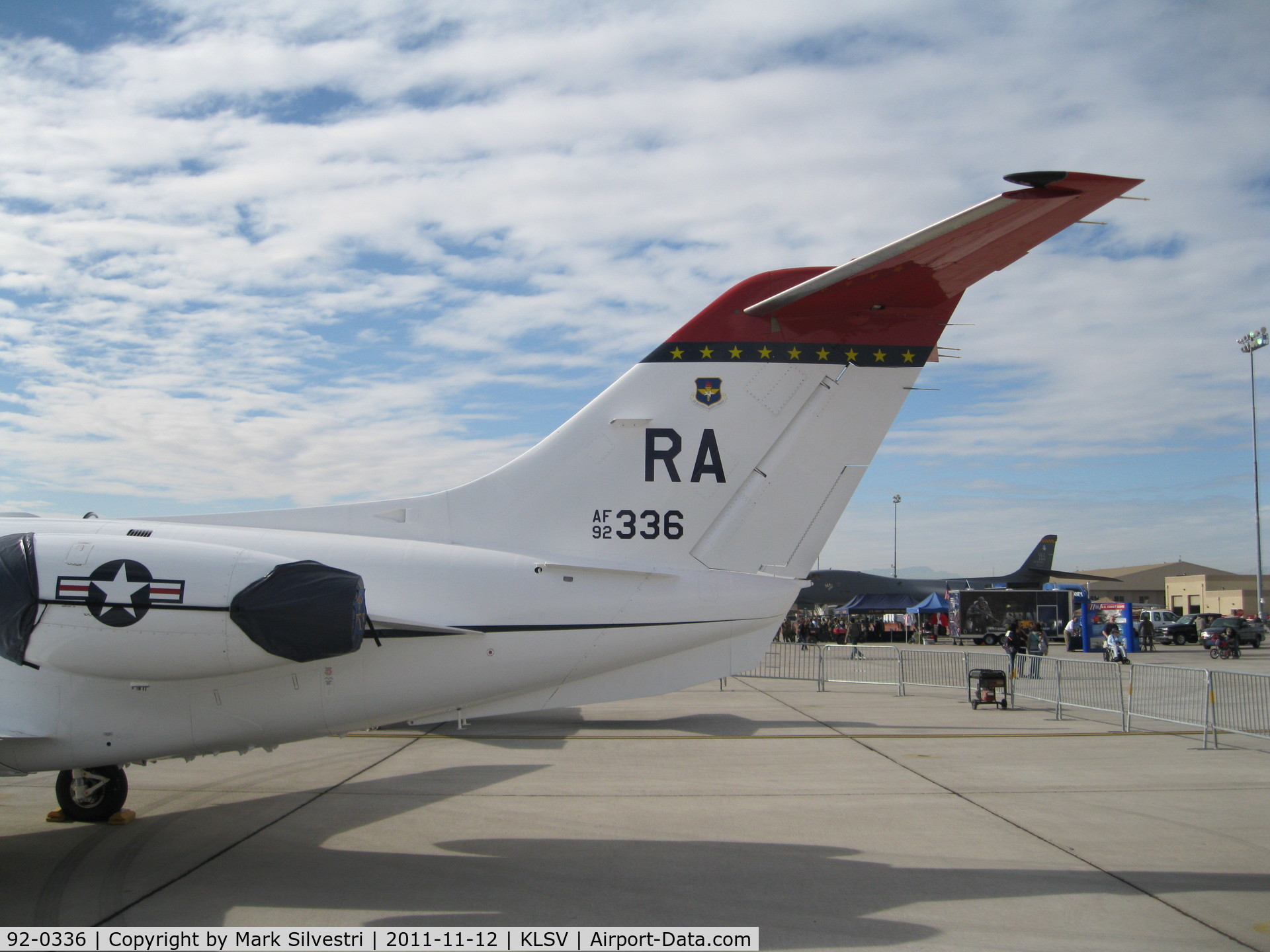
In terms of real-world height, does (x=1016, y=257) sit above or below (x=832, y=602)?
above

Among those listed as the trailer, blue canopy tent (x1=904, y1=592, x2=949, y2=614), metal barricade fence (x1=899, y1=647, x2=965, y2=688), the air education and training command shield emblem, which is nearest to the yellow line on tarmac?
metal barricade fence (x1=899, y1=647, x2=965, y2=688)

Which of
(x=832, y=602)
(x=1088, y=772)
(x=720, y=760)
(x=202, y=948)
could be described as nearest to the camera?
(x=202, y=948)

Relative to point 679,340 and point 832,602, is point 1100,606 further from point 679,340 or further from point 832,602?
point 679,340

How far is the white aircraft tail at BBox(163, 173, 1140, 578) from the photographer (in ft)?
21.0

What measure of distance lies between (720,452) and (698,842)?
3133mm

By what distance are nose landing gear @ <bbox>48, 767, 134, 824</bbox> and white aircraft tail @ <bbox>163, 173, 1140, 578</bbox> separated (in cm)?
324

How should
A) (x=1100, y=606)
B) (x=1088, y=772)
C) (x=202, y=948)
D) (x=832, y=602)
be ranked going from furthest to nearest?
(x=832, y=602)
(x=1100, y=606)
(x=1088, y=772)
(x=202, y=948)

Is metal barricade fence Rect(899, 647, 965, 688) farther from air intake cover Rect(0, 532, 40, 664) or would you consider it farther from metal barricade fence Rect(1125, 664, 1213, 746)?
air intake cover Rect(0, 532, 40, 664)

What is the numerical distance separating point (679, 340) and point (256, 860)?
4.82 metres

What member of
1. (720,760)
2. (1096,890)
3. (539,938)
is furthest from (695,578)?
(720,760)

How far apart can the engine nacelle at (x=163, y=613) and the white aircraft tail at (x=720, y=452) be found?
1.09 meters

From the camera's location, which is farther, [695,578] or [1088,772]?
[1088,772]

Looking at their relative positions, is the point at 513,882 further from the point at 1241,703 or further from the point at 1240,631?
the point at 1240,631

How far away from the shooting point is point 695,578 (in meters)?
6.27
